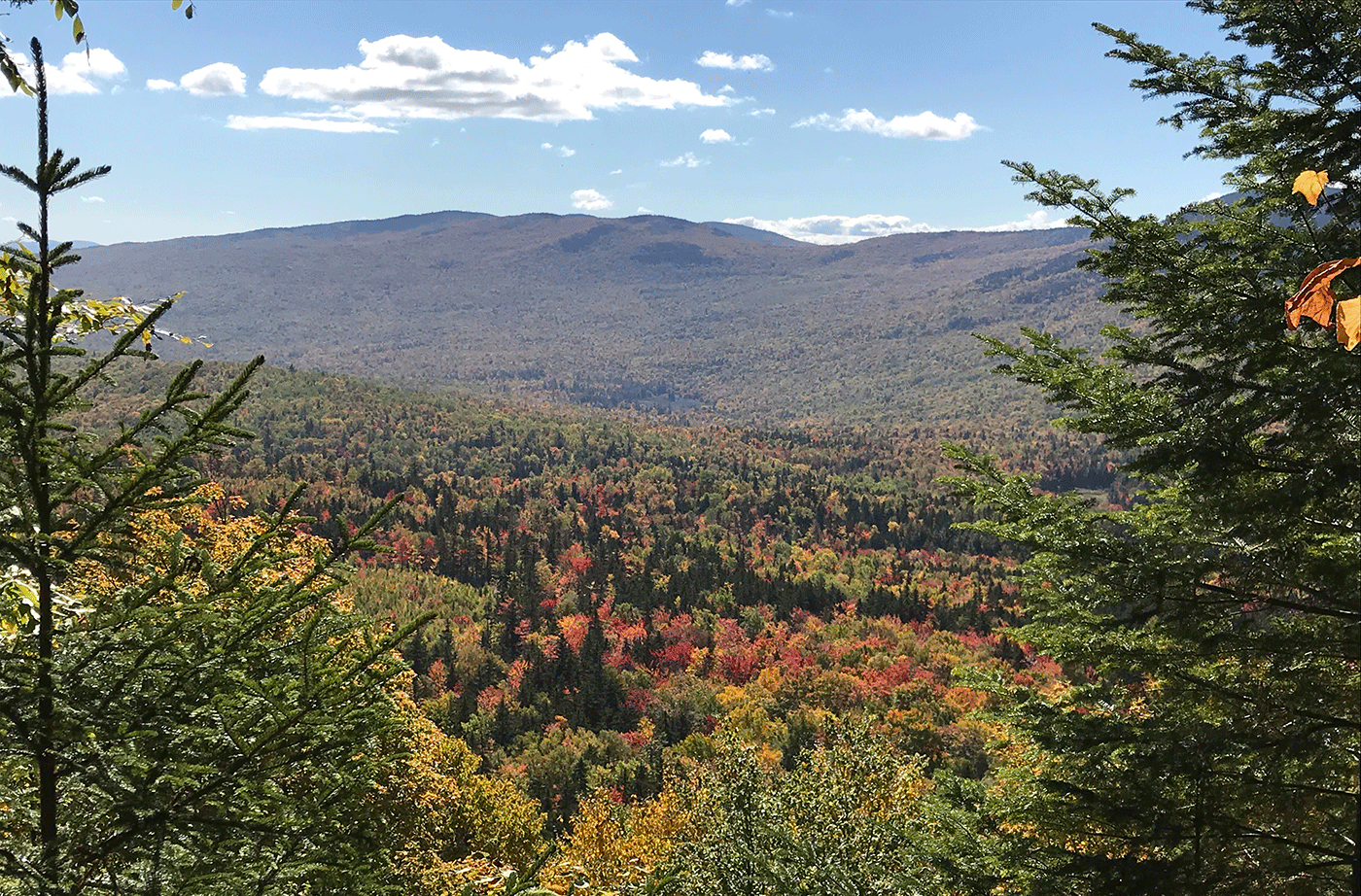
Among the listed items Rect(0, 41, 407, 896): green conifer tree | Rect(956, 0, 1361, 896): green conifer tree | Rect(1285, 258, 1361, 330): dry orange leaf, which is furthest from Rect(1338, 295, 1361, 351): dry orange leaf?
Rect(956, 0, 1361, 896): green conifer tree

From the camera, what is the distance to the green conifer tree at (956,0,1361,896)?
6855mm

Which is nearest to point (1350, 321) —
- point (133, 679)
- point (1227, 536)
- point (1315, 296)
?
point (1315, 296)

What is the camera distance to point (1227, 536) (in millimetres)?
7781

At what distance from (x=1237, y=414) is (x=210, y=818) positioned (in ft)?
27.8

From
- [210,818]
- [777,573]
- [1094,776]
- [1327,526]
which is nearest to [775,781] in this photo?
[1094,776]

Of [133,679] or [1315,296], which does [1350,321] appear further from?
[133,679]

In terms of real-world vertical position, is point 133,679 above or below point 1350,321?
below

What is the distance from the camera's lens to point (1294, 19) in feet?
22.7

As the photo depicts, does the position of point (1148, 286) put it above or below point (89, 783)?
above

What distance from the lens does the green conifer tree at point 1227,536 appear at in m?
6.86

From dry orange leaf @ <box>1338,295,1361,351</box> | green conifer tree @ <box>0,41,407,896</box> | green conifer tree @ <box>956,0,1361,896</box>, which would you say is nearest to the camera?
dry orange leaf @ <box>1338,295,1361,351</box>

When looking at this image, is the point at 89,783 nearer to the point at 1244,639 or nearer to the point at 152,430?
the point at 152,430

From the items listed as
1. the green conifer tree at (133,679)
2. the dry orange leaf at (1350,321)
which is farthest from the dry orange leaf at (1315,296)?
the green conifer tree at (133,679)

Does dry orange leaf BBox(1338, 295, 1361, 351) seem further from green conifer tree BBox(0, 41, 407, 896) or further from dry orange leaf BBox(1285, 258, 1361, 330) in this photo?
green conifer tree BBox(0, 41, 407, 896)
